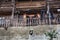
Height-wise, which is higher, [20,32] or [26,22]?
[26,22]

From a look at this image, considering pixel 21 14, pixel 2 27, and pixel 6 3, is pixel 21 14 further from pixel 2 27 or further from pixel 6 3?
pixel 2 27

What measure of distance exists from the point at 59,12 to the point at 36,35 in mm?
5271

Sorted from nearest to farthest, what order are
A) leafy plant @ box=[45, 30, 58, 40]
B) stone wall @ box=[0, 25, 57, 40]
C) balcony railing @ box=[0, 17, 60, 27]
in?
leafy plant @ box=[45, 30, 58, 40] < stone wall @ box=[0, 25, 57, 40] < balcony railing @ box=[0, 17, 60, 27]

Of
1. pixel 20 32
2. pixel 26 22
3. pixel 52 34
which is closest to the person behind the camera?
pixel 52 34

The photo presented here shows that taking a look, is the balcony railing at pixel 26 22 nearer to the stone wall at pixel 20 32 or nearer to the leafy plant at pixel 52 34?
the stone wall at pixel 20 32

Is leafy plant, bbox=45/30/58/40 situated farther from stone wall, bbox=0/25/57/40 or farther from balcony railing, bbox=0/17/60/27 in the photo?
balcony railing, bbox=0/17/60/27

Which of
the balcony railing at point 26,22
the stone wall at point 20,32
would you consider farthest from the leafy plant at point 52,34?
the balcony railing at point 26,22

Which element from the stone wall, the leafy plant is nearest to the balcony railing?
the stone wall

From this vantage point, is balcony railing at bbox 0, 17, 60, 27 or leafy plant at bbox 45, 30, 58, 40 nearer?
leafy plant at bbox 45, 30, 58, 40

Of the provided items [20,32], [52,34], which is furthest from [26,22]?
[52,34]

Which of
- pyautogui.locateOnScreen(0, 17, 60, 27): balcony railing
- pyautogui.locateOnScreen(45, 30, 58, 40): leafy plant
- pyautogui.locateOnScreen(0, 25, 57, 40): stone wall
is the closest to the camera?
pyautogui.locateOnScreen(45, 30, 58, 40): leafy plant

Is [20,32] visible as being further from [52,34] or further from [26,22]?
[52,34]

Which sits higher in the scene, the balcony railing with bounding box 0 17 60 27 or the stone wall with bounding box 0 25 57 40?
the balcony railing with bounding box 0 17 60 27

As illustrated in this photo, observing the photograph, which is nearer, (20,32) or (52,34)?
(52,34)
